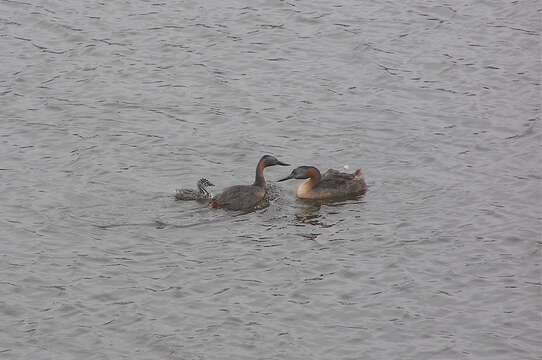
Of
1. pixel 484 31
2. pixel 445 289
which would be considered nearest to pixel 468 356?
pixel 445 289

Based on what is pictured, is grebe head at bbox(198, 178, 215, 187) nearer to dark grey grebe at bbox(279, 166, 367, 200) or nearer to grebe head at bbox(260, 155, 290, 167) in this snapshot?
grebe head at bbox(260, 155, 290, 167)

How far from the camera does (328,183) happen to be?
755 inches

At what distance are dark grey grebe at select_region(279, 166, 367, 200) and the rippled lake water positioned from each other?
263mm

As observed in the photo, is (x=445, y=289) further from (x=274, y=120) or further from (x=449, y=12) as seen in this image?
(x=449, y=12)

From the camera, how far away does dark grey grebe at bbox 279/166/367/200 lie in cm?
1897

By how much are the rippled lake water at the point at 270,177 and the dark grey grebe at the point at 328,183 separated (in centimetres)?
26

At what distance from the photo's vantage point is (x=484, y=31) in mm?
25734

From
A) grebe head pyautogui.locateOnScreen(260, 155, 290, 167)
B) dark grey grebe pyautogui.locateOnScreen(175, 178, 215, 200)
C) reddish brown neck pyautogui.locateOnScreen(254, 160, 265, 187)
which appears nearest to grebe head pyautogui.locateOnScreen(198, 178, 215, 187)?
dark grey grebe pyautogui.locateOnScreen(175, 178, 215, 200)

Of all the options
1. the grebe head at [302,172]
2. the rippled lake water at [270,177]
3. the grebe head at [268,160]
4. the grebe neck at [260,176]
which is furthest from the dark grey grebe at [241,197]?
the grebe head at [302,172]

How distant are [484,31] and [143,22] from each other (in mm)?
7684

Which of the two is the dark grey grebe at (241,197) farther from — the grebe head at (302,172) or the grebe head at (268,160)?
the grebe head at (302,172)

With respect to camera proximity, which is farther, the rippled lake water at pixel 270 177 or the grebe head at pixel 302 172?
the grebe head at pixel 302 172

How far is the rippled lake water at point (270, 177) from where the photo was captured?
586 inches

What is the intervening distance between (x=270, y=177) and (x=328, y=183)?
4.75ft
